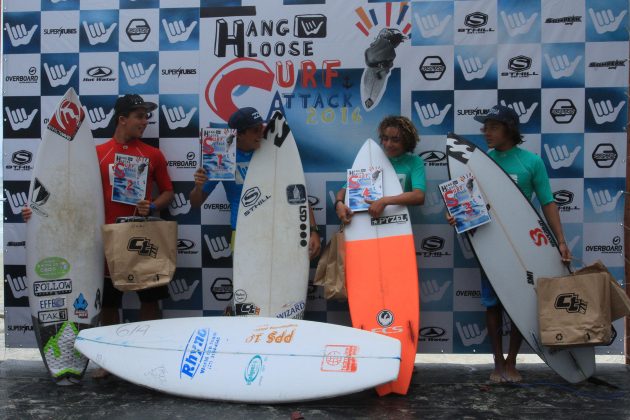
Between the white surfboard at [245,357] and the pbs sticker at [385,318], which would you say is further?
the pbs sticker at [385,318]

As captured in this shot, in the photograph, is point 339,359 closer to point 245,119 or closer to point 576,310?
point 576,310

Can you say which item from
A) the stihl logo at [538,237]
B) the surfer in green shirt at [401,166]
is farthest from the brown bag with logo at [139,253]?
the stihl logo at [538,237]

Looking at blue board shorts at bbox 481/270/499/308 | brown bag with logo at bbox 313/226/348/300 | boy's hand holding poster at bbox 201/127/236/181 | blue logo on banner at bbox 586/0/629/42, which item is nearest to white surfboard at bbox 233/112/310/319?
brown bag with logo at bbox 313/226/348/300

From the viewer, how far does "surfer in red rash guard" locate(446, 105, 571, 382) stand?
359cm

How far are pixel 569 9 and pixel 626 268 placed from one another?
168cm

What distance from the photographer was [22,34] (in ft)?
13.5

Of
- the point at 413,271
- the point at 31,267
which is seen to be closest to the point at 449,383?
the point at 413,271

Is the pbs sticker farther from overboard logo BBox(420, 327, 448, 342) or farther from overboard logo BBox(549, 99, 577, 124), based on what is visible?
overboard logo BBox(549, 99, 577, 124)

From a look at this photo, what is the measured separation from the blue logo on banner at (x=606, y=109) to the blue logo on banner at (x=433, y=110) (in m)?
0.85

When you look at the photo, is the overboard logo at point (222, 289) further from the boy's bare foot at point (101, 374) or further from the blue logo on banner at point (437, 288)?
the blue logo on banner at point (437, 288)

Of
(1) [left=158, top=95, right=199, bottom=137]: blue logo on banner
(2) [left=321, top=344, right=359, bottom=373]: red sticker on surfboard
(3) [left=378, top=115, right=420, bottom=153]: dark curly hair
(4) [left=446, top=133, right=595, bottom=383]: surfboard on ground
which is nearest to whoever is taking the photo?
(2) [left=321, top=344, right=359, bottom=373]: red sticker on surfboard

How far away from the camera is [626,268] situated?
3893mm

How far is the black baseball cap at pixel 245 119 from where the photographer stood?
3.79 metres

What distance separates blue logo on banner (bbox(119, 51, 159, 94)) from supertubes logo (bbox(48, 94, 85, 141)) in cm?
38
